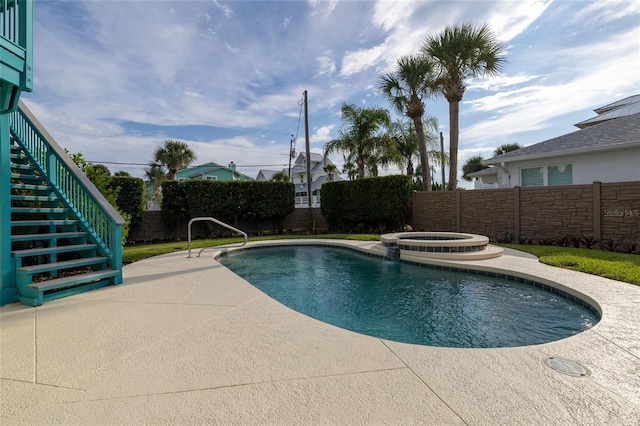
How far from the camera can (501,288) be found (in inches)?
208

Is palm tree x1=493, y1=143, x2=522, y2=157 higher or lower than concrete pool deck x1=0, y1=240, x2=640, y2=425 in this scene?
higher

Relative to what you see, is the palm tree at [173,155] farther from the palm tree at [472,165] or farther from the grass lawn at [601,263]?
the palm tree at [472,165]

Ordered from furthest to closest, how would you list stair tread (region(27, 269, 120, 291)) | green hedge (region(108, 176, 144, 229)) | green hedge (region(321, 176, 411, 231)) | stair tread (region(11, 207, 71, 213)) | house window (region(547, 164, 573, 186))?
green hedge (region(321, 176, 411, 231)) → green hedge (region(108, 176, 144, 229)) → house window (region(547, 164, 573, 186)) → stair tread (region(11, 207, 71, 213)) → stair tread (region(27, 269, 120, 291))

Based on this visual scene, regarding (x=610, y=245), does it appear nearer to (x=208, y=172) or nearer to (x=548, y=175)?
(x=548, y=175)

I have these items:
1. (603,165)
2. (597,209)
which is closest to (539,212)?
(597,209)

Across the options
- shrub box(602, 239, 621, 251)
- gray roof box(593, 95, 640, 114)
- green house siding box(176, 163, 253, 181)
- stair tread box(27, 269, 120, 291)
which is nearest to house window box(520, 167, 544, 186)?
shrub box(602, 239, 621, 251)

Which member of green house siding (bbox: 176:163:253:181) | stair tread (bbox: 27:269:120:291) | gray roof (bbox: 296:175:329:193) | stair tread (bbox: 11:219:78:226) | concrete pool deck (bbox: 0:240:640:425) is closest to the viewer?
concrete pool deck (bbox: 0:240:640:425)

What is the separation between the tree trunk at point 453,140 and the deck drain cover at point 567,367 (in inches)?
442

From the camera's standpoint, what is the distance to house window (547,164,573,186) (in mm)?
10961

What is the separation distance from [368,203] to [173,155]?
57.5 feet

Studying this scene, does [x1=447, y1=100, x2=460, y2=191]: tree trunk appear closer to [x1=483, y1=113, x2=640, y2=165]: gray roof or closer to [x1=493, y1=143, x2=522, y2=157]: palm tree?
[x1=483, y1=113, x2=640, y2=165]: gray roof

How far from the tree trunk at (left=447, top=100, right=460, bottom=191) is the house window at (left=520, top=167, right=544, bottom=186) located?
257 centimetres

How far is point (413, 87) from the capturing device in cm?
1338

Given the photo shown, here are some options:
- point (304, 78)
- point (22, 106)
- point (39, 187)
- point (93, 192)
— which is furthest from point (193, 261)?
point (304, 78)
